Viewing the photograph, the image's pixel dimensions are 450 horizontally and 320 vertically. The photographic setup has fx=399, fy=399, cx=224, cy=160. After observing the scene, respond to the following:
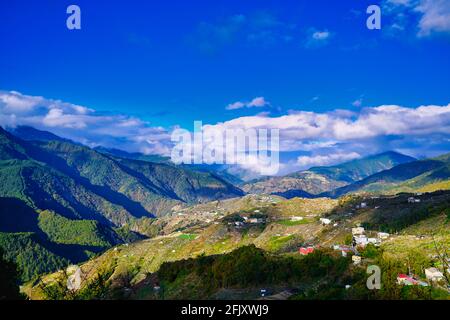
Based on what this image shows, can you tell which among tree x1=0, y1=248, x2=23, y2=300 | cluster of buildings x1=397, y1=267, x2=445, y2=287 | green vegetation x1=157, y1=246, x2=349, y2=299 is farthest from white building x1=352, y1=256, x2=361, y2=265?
tree x1=0, y1=248, x2=23, y2=300

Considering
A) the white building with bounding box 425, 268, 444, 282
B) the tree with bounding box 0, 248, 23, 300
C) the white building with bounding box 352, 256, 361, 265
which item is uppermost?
the white building with bounding box 352, 256, 361, 265

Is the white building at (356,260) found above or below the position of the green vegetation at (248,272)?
above

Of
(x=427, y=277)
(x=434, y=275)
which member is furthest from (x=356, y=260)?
(x=434, y=275)

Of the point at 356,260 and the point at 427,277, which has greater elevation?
the point at 356,260

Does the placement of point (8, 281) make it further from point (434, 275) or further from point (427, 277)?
point (434, 275)

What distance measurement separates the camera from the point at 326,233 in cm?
14938

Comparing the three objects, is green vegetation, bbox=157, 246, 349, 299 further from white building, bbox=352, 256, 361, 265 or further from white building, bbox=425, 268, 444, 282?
white building, bbox=425, 268, 444, 282

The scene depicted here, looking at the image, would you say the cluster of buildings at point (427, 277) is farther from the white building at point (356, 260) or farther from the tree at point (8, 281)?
the tree at point (8, 281)

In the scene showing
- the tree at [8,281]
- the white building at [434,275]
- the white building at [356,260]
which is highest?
the white building at [356,260]

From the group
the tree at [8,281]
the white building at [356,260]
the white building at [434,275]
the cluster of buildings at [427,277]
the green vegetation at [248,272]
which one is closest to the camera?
the cluster of buildings at [427,277]

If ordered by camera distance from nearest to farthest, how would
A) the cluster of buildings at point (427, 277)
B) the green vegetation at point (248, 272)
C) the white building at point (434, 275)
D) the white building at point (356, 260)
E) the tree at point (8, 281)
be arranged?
the cluster of buildings at point (427, 277)
the white building at point (434, 275)
the white building at point (356, 260)
the tree at point (8, 281)
the green vegetation at point (248, 272)

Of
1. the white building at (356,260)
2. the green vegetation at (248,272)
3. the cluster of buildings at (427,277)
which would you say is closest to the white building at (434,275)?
the cluster of buildings at (427,277)
